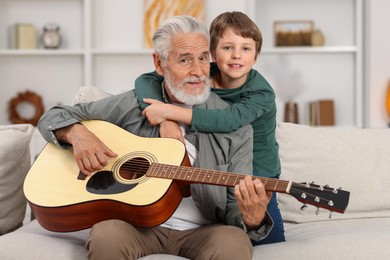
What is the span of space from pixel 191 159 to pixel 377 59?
3088mm

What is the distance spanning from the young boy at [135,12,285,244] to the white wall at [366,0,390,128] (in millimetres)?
2605

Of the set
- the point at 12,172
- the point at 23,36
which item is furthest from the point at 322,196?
the point at 23,36

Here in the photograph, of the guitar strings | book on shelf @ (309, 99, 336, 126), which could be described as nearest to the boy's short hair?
the guitar strings

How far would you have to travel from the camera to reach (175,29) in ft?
7.98

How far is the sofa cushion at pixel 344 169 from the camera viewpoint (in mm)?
2783

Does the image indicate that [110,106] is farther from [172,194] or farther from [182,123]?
[172,194]

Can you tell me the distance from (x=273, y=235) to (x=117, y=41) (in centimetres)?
329

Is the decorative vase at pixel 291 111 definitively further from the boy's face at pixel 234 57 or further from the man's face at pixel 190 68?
the man's face at pixel 190 68

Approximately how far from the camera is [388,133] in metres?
2.91

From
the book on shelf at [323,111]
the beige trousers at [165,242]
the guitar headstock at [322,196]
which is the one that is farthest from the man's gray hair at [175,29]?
the book on shelf at [323,111]

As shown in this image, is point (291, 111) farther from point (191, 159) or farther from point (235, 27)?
point (191, 159)

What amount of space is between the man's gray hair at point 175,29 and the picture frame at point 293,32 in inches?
121

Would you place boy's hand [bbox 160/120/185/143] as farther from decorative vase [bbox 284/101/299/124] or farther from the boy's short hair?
decorative vase [bbox 284/101/299/124]

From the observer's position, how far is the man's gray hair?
242 centimetres
